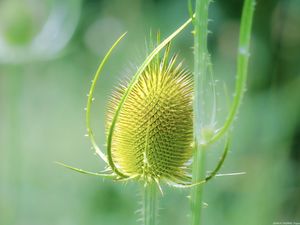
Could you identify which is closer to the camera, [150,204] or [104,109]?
[150,204]

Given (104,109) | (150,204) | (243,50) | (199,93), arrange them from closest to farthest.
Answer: (243,50), (199,93), (150,204), (104,109)

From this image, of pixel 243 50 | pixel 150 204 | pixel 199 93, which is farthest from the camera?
pixel 150 204

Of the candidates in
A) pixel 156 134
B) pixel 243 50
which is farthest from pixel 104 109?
pixel 243 50

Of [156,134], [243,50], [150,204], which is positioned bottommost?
[150,204]

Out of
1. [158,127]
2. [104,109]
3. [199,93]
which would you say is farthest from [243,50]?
[104,109]

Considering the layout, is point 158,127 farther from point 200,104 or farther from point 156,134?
point 200,104

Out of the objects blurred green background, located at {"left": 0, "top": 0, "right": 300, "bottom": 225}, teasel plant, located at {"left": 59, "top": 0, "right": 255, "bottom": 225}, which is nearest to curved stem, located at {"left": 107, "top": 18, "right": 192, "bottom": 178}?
teasel plant, located at {"left": 59, "top": 0, "right": 255, "bottom": 225}

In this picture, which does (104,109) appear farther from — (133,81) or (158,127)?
(133,81)

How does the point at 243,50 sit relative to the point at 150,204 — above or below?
above
